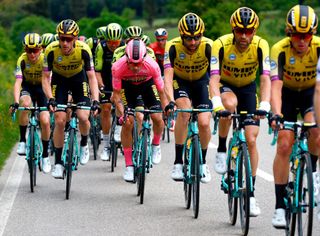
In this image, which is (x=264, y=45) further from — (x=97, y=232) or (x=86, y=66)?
(x=86, y=66)

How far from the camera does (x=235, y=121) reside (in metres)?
9.73

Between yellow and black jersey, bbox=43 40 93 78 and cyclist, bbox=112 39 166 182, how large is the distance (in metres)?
0.67

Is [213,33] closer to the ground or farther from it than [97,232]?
farther from it

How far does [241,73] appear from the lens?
10.1 m

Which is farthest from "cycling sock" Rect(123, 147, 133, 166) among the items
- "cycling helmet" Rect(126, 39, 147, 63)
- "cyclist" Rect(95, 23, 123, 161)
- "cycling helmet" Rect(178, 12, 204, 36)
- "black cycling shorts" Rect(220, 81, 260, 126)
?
"cyclist" Rect(95, 23, 123, 161)

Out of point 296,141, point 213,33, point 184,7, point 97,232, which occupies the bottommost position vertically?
point 97,232

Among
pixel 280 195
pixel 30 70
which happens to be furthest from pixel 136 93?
pixel 280 195

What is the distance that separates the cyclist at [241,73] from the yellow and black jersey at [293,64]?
383 mm

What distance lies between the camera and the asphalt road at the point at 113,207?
9670 millimetres

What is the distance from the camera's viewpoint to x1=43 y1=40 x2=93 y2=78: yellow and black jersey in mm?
12641

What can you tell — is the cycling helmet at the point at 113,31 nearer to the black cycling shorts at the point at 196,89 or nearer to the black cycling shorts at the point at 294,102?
the black cycling shorts at the point at 196,89

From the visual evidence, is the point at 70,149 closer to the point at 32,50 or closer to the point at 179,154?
the point at 179,154

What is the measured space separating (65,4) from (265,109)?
101549 millimetres

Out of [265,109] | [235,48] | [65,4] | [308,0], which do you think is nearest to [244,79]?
[235,48]
